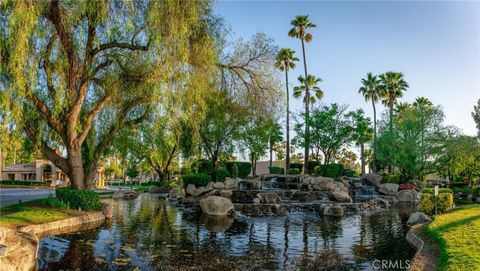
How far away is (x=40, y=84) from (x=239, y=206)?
11997mm

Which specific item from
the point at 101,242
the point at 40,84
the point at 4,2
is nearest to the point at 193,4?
the point at 4,2

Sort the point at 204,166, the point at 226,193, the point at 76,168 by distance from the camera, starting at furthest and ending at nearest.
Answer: the point at 204,166, the point at 226,193, the point at 76,168

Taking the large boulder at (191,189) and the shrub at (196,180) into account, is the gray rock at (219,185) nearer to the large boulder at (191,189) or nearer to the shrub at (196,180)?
the shrub at (196,180)

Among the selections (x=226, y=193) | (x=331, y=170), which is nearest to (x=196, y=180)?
(x=226, y=193)

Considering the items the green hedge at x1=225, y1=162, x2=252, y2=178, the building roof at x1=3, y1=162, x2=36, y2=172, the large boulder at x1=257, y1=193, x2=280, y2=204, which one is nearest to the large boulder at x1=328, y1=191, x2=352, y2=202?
the large boulder at x1=257, y1=193, x2=280, y2=204

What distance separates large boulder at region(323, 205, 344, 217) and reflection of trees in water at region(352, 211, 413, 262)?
6.31 feet

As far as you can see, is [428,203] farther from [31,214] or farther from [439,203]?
[31,214]

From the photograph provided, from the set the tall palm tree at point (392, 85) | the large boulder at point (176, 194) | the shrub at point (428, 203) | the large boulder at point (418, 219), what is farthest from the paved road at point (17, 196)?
the tall palm tree at point (392, 85)

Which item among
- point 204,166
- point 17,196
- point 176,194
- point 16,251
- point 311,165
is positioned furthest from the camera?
point 311,165

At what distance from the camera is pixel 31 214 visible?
13625 millimetres

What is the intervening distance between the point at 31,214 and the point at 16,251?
6.68m

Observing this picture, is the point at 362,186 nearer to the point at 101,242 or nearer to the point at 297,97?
the point at 297,97

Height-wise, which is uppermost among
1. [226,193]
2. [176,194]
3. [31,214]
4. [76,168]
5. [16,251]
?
[76,168]

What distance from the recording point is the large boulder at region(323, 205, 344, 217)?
19.7 metres
